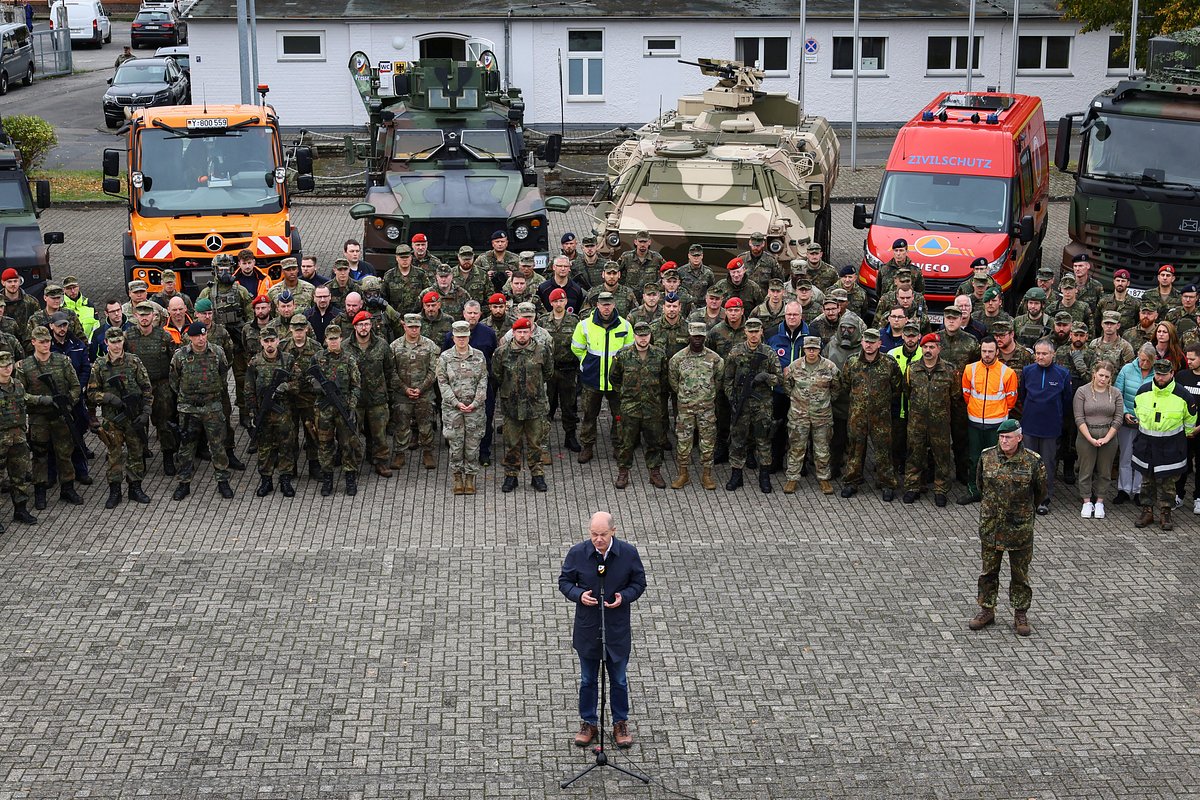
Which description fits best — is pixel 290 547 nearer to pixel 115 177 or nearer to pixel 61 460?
pixel 61 460

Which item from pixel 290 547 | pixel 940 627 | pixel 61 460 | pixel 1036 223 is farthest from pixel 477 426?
pixel 1036 223

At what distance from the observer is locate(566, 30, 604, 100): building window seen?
118ft

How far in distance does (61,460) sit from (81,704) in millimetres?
4086

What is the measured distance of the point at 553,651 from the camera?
35.3 ft

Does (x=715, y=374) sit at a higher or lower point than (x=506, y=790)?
higher

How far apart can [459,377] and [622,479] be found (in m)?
1.75

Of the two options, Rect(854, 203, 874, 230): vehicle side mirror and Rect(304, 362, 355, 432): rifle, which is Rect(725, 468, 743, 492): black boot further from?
Rect(854, 203, 874, 230): vehicle side mirror

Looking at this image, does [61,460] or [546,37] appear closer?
[61,460]

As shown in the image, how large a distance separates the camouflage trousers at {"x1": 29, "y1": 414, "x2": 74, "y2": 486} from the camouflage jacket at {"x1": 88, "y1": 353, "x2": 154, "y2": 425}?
36cm

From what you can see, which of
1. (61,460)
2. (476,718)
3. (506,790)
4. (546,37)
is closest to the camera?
(506,790)

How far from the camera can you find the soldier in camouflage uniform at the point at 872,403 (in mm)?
13578

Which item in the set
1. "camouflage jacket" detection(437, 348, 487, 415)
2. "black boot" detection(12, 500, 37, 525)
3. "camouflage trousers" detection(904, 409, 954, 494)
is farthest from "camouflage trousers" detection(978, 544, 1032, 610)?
"black boot" detection(12, 500, 37, 525)

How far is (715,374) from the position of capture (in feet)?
45.6

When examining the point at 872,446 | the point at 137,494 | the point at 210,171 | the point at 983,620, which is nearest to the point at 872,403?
the point at 872,446
